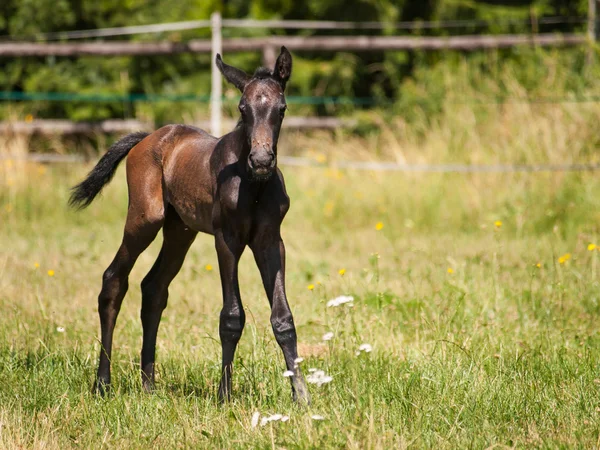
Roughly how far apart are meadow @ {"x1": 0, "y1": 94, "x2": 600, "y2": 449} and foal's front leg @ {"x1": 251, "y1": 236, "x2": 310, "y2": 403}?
0.44 feet

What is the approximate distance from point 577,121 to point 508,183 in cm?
113

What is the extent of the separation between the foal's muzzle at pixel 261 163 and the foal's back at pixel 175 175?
0.64m

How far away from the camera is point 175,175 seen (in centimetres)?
500

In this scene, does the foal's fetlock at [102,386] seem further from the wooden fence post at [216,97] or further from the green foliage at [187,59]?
the green foliage at [187,59]

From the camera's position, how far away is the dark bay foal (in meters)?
4.32

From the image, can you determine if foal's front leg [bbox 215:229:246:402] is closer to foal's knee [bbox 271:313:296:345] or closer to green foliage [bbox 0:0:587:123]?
foal's knee [bbox 271:313:296:345]

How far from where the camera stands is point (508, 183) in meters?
10.2

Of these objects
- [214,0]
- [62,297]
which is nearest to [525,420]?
[62,297]

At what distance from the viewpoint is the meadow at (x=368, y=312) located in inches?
158

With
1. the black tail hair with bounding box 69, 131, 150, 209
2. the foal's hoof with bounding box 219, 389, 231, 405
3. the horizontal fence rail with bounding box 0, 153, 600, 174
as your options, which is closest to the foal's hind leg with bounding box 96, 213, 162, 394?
the black tail hair with bounding box 69, 131, 150, 209

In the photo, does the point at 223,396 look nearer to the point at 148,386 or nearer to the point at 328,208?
the point at 148,386

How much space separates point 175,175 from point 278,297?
3.50 feet

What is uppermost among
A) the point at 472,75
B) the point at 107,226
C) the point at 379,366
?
the point at 472,75

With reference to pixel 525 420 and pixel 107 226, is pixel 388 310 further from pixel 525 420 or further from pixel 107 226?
pixel 107 226
